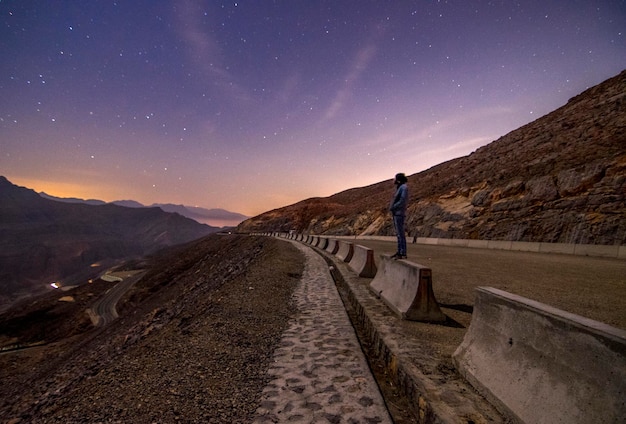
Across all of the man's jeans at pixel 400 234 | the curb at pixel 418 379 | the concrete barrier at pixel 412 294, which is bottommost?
the curb at pixel 418 379

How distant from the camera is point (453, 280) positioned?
805 cm

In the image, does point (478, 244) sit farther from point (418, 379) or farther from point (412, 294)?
point (418, 379)

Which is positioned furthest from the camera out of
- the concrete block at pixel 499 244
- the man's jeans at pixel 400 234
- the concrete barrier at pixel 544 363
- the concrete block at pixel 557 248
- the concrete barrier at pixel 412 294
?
the concrete block at pixel 499 244

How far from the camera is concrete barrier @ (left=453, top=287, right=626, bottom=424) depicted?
1.58 m

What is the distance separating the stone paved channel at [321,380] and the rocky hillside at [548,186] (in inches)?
651

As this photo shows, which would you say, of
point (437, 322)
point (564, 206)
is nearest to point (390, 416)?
point (437, 322)

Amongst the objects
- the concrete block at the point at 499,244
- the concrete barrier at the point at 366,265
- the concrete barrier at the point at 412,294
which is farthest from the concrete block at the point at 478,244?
the concrete barrier at the point at 412,294

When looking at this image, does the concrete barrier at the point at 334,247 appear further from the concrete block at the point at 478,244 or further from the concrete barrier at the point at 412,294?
the concrete barrier at the point at 412,294

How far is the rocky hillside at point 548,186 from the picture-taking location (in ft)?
51.9

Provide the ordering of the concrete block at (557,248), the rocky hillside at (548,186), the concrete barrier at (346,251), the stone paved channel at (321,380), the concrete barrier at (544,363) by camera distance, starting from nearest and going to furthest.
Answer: the concrete barrier at (544,363) → the stone paved channel at (321,380) → the concrete barrier at (346,251) → the concrete block at (557,248) → the rocky hillside at (548,186)

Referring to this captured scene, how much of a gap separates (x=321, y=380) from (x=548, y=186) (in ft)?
71.9

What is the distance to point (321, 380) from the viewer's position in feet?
11.6

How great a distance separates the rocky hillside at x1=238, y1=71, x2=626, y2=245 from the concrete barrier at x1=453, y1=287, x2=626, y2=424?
1669 cm

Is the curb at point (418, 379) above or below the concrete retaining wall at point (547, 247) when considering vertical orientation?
above
